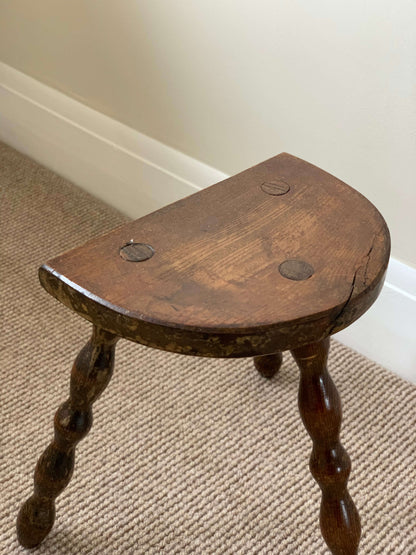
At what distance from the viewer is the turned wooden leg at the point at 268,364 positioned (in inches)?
41.0

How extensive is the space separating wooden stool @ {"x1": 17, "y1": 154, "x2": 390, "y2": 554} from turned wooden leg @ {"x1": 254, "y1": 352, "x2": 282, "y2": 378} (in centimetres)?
32

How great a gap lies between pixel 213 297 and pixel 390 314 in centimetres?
54

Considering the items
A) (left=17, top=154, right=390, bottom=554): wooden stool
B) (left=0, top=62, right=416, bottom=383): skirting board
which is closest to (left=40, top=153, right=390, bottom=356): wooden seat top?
(left=17, top=154, right=390, bottom=554): wooden stool

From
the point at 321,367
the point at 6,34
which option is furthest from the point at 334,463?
the point at 6,34

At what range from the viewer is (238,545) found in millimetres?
847

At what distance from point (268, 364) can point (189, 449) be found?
0.17 meters

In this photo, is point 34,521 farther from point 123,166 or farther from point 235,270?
point 123,166

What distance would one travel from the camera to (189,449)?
96 centimetres

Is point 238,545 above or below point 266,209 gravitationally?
below

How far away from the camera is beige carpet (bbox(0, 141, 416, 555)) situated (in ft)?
2.82

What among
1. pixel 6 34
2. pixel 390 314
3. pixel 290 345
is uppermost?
pixel 290 345

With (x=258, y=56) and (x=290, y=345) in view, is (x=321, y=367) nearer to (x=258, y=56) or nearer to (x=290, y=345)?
(x=290, y=345)

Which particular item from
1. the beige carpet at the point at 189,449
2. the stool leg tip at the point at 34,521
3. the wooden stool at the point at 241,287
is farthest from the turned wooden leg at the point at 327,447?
the stool leg tip at the point at 34,521

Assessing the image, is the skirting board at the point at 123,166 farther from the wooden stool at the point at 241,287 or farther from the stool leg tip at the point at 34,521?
the stool leg tip at the point at 34,521
